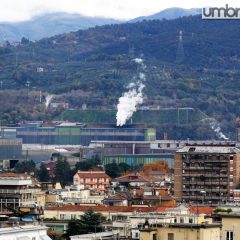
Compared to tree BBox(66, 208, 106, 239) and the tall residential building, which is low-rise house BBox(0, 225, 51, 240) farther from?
the tall residential building

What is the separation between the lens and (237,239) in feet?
88.3

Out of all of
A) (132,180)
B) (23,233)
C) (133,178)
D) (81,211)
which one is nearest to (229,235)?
(23,233)

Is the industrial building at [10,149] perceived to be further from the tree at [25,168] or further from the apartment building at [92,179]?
the apartment building at [92,179]

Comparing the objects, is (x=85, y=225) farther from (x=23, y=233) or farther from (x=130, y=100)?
(x=130, y=100)

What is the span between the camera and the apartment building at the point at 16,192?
53.6 m

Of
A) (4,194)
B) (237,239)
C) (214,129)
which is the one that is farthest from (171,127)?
(237,239)

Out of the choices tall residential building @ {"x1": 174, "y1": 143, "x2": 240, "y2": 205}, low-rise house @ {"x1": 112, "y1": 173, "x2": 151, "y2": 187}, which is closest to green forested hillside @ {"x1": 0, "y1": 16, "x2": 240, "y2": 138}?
low-rise house @ {"x1": 112, "y1": 173, "x2": 151, "y2": 187}

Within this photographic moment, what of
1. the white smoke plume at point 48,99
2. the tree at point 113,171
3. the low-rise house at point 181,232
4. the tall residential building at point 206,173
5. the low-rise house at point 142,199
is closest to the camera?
the low-rise house at point 181,232

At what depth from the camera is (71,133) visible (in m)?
151

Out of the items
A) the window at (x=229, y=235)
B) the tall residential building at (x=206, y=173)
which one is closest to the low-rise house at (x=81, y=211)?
the tall residential building at (x=206, y=173)

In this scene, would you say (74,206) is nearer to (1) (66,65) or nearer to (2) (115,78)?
(2) (115,78)

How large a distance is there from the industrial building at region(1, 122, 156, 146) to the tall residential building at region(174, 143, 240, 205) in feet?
242

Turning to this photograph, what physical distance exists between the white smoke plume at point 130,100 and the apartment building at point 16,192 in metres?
96.2

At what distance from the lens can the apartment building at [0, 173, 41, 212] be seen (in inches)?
2110
